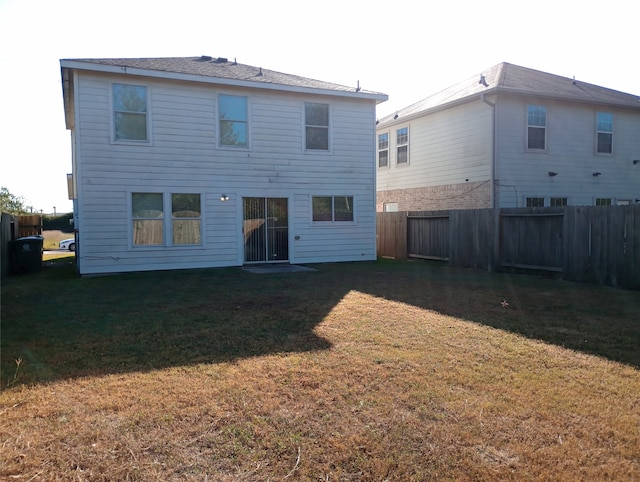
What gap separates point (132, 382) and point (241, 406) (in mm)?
1126

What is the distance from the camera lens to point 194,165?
12.8 meters

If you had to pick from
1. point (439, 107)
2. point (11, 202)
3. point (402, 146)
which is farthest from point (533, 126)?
point (11, 202)

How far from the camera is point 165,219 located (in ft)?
41.2

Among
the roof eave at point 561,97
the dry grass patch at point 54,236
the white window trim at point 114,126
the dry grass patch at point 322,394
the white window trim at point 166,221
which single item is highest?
the roof eave at point 561,97

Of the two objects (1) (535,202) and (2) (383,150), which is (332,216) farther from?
(1) (535,202)

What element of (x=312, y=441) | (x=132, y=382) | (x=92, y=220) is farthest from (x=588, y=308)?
(x=92, y=220)

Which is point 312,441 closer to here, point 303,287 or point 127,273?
point 303,287

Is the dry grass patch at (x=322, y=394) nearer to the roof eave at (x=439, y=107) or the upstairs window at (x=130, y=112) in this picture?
the upstairs window at (x=130, y=112)

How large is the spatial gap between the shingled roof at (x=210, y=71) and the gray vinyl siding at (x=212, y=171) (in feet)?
1.14

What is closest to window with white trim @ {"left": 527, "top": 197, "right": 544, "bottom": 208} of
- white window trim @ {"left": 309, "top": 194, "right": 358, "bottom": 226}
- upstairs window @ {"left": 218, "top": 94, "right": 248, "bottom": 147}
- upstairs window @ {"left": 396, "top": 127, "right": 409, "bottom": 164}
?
upstairs window @ {"left": 396, "top": 127, "right": 409, "bottom": 164}

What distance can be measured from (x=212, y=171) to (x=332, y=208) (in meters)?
3.84

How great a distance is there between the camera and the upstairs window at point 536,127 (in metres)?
15.8

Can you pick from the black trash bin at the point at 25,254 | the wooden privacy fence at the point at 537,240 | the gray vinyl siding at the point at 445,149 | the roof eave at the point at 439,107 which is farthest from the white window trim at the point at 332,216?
the black trash bin at the point at 25,254

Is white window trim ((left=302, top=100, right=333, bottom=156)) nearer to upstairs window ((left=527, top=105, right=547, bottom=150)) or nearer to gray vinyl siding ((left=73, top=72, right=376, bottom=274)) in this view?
gray vinyl siding ((left=73, top=72, right=376, bottom=274))
